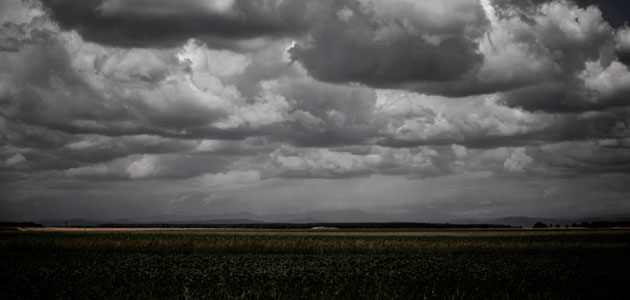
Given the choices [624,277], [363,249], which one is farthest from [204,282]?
[363,249]

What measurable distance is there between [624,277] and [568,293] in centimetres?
948

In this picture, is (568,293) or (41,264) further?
(41,264)

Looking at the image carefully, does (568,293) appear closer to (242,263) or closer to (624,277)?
(624,277)

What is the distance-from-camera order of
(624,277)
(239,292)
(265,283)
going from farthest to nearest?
1. (624,277)
2. (265,283)
3. (239,292)

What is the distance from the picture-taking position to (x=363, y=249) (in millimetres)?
60969

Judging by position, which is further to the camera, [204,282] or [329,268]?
[329,268]

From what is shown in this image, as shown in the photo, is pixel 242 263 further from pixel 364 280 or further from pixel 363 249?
pixel 363 249

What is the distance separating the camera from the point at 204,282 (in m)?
29.7

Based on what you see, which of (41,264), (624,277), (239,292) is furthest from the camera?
(41,264)

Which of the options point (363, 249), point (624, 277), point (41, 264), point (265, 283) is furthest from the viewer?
point (363, 249)

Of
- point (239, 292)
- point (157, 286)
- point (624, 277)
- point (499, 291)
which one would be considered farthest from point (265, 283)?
point (624, 277)

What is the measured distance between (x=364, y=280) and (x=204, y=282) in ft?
31.6

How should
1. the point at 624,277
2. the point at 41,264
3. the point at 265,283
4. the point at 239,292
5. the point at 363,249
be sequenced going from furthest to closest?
the point at 363,249 → the point at 41,264 → the point at 624,277 → the point at 265,283 → the point at 239,292

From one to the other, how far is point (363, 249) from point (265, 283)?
33.2m
